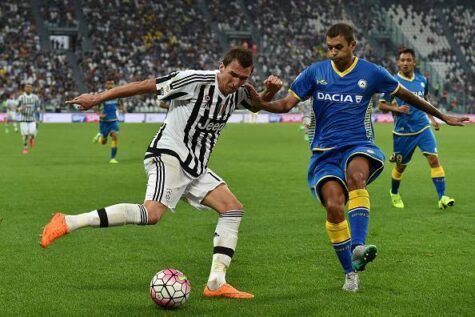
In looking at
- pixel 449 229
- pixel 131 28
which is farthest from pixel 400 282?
pixel 131 28

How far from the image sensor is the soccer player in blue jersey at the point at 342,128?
682 cm

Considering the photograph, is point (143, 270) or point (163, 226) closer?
point (143, 270)

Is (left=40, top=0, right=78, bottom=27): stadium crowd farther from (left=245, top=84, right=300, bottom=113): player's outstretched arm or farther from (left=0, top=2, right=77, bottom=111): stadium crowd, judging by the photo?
(left=245, top=84, right=300, bottom=113): player's outstretched arm

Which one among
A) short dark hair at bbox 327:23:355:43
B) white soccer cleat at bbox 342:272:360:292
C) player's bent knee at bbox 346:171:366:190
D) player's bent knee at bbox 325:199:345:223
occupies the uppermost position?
short dark hair at bbox 327:23:355:43

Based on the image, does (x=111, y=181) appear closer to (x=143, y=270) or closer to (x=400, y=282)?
(x=143, y=270)

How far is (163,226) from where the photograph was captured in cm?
1049

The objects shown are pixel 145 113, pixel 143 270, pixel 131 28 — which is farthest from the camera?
Result: pixel 131 28

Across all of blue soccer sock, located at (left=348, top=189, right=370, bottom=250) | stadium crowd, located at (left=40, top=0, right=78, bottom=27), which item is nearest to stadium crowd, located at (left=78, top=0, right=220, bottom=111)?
stadium crowd, located at (left=40, top=0, right=78, bottom=27)

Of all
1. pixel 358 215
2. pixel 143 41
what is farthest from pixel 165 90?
pixel 143 41

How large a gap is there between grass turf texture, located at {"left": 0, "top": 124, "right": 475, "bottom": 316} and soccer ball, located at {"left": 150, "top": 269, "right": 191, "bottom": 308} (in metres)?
0.08

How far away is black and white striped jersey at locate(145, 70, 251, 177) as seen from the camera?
6.66 metres

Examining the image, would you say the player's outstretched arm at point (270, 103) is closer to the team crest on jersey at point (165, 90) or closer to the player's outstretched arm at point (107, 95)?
the team crest on jersey at point (165, 90)

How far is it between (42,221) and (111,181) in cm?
572

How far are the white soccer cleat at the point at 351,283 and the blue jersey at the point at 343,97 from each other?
1.22 meters
